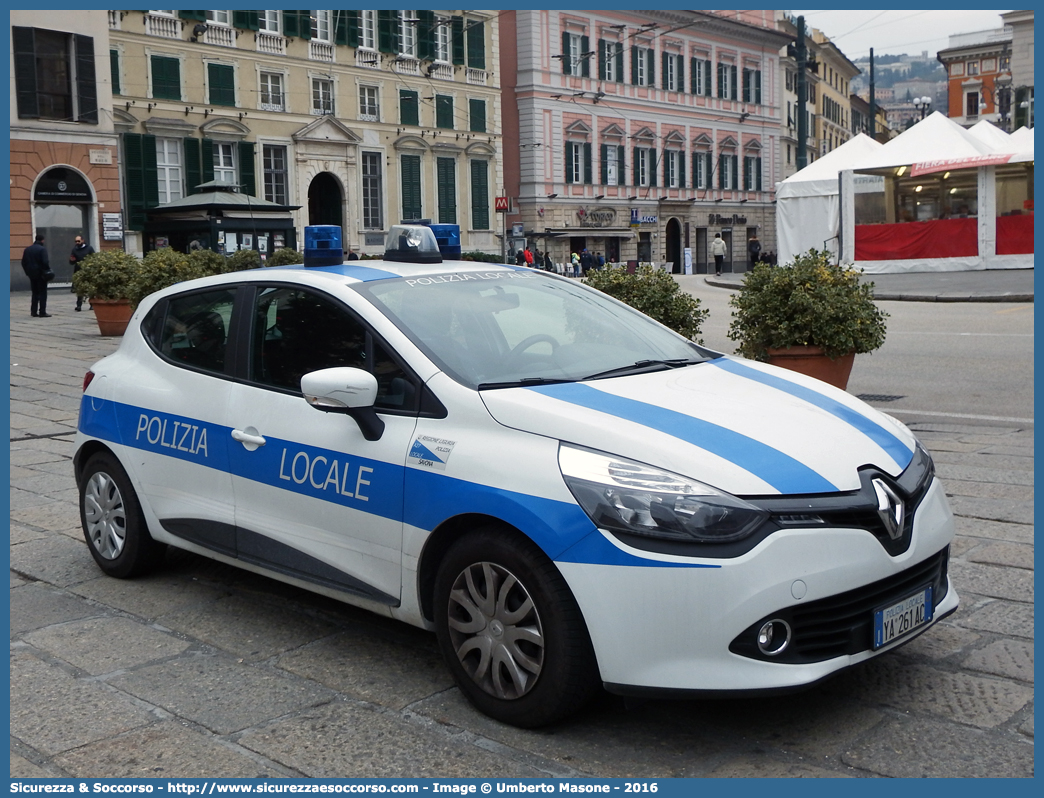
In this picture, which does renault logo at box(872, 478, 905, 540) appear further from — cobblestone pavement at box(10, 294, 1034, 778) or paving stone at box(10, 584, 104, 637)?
paving stone at box(10, 584, 104, 637)

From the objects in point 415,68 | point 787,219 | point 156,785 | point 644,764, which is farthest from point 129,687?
point 415,68

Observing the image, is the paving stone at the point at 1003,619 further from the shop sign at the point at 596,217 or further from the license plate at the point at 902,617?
the shop sign at the point at 596,217

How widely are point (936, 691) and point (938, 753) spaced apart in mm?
486

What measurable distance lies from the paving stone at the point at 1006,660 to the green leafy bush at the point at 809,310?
4790 millimetres

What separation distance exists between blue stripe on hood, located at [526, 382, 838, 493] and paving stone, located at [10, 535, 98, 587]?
279 cm

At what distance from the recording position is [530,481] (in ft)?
11.6

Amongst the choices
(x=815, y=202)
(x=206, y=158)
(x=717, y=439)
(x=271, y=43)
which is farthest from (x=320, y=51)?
(x=717, y=439)

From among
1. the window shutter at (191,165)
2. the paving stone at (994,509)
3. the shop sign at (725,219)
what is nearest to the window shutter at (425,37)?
the window shutter at (191,165)

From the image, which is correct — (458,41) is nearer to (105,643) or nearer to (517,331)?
(517,331)

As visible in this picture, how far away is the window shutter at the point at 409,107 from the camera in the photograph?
153ft

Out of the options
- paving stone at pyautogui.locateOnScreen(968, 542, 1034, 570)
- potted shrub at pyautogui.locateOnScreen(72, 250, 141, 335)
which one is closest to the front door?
paving stone at pyautogui.locateOnScreen(968, 542, 1034, 570)

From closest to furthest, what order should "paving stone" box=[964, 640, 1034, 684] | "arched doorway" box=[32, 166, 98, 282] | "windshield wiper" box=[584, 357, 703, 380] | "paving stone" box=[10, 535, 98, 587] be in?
1. "paving stone" box=[964, 640, 1034, 684]
2. "windshield wiper" box=[584, 357, 703, 380]
3. "paving stone" box=[10, 535, 98, 587]
4. "arched doorway" box=[32, 166, 98, 282]

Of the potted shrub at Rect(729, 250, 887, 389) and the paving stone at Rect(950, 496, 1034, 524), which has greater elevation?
the potted shrub at Rect(729, 250, 887, 389)

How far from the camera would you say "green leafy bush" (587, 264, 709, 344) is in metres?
9.74
